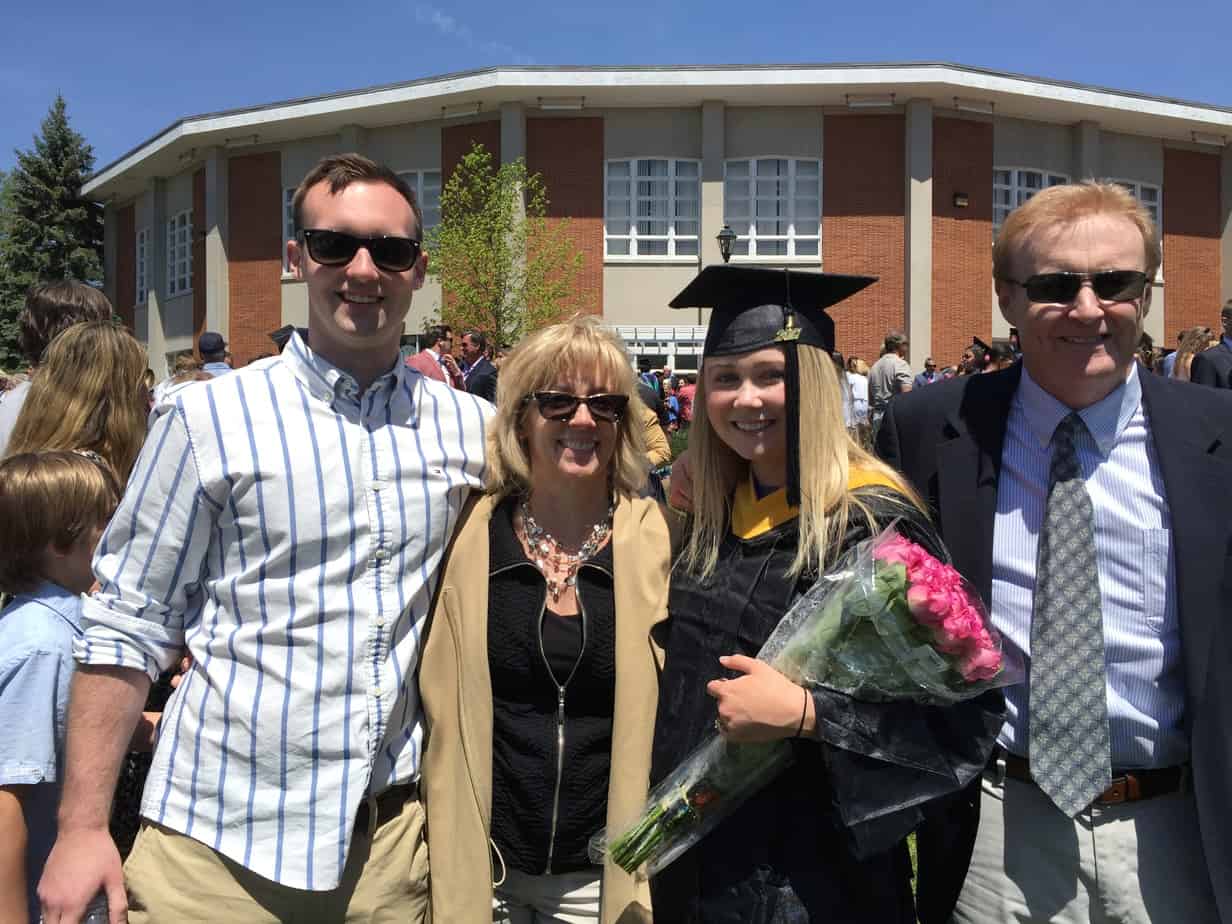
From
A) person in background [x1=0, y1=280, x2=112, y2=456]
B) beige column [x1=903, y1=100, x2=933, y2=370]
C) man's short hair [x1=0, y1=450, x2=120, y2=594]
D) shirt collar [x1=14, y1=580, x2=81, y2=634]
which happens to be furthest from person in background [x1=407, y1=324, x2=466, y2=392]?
beige column [x1=903, y1=100, x2=933, y2=370]

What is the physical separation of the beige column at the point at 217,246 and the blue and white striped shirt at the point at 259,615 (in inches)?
1115

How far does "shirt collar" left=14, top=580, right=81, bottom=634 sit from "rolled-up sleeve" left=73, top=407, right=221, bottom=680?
443 millimetres

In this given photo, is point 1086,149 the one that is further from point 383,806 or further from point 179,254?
point 383,806

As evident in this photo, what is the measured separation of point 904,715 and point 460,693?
1086mm

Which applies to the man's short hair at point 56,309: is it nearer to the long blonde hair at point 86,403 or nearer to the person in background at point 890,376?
the long blonde hair at point 86,403

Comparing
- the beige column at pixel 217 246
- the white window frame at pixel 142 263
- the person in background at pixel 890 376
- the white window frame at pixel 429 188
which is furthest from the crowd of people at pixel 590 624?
the white window frame at pixel 142 263

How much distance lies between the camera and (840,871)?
88.1 inches

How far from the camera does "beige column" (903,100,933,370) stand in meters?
24.0

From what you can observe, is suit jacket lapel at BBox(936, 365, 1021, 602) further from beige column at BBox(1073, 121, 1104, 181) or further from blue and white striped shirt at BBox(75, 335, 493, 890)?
beige column at BBox(1073, 121, 1104, 181)

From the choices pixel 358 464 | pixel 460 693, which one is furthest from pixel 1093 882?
pixel 358 464

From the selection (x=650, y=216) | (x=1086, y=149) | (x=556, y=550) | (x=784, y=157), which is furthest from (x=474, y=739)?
(x=1086, y=149)

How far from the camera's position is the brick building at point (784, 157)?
2397 cm

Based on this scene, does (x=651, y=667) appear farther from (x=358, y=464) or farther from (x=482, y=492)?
(x=358, y=464)

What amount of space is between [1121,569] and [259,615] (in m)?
2.09
